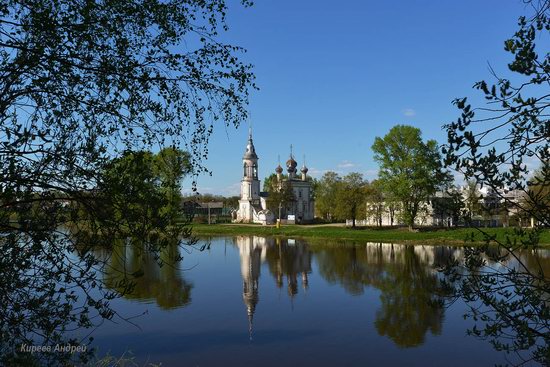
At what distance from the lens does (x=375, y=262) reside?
92.5ft

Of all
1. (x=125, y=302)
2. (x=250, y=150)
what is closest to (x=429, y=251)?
(x=125, y=302)

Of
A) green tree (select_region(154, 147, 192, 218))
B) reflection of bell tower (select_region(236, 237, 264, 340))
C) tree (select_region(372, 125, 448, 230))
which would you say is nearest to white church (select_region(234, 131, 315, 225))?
tree (select_region(372, 125, 448, 230))

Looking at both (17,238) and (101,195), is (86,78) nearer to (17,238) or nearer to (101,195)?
(101,195)

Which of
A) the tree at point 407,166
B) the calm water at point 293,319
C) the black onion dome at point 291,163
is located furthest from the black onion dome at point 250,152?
the calm water at point 293,319

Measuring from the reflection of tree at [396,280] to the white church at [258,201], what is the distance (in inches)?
1427

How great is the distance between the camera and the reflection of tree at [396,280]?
13961 mm

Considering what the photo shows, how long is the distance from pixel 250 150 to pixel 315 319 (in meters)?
64.1

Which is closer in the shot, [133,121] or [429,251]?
[133,121]

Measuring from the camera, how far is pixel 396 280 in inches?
860

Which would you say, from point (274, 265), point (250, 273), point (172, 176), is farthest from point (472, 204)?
point (274, 265)

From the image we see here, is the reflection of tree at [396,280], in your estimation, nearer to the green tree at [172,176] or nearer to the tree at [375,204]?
the green tree at [172,176]

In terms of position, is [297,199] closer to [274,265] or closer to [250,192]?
[250,192]

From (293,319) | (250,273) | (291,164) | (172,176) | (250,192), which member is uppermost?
(291,164)

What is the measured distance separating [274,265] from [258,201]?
49.7m
